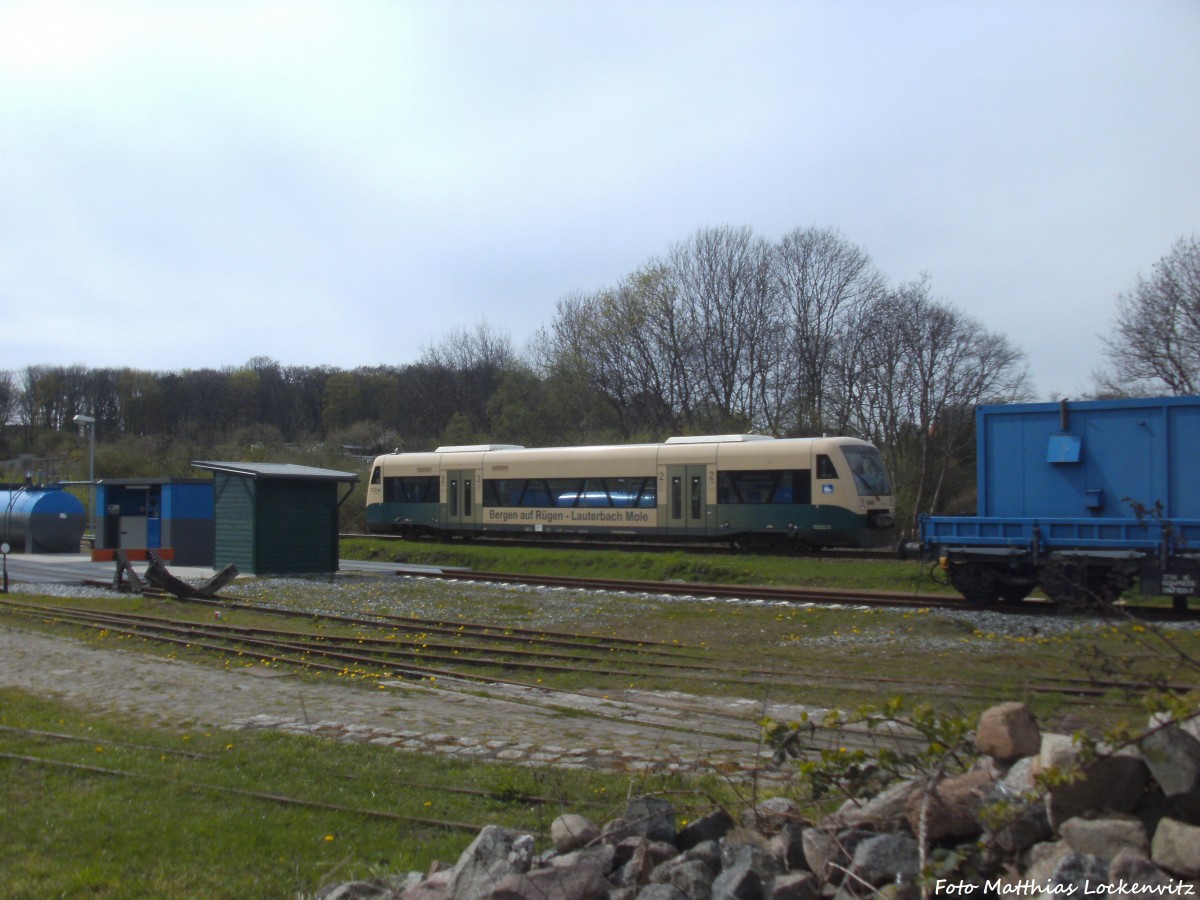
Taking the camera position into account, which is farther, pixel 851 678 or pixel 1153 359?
pixel 1153 359

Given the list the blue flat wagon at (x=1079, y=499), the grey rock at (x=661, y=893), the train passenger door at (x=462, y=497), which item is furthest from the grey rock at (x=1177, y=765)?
the train passenger door at (x=462, y=497)

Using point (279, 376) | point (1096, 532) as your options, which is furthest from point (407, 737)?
point (279, 376)

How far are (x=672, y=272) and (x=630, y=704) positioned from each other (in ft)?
136

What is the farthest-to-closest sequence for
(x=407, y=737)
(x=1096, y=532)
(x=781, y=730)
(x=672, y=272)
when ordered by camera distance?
(x=672, y=272) → (x=1096, y=532) → (x=407, y=737) → (x=781, y=730)

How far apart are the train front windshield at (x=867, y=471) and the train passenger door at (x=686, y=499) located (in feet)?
13.2

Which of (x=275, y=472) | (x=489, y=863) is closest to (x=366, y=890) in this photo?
(x=489, y=863)

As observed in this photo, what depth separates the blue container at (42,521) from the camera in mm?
35406

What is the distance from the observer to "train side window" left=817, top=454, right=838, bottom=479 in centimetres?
2547

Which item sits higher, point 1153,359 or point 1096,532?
point 1153,359

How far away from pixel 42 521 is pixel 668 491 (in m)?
22.5

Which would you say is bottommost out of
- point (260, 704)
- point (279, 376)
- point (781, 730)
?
point (260, 704)

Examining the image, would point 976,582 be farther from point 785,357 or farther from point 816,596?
point 785,357

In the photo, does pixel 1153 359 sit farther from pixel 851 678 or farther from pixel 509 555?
pixel 851 678

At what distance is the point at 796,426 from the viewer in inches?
1730
